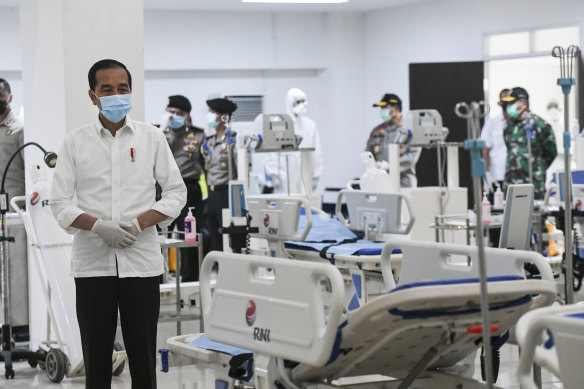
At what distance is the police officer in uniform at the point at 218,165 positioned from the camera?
8250 mm

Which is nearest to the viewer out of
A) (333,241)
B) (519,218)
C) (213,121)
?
(519,218)

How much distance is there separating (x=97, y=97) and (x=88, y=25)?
1533mm

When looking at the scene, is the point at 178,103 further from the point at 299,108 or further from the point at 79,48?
the point at 79,48

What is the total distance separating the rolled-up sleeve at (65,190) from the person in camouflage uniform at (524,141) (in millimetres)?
6135

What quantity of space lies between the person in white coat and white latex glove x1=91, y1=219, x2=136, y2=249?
7.12m

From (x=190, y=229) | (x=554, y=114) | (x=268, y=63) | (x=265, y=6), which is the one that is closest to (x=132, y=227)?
(x=190, y=229)

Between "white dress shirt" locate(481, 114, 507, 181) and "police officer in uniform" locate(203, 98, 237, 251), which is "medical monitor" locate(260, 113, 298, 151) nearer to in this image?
"police officer in uniform" locate(203, 98, 237, 251)

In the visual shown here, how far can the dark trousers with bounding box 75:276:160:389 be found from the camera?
344 centimetres

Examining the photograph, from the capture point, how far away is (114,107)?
345 centimetres

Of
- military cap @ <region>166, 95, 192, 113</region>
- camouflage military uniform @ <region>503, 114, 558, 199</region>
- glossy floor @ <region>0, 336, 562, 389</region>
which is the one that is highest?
military cap @ <region>166, 95, 192, 113</region>

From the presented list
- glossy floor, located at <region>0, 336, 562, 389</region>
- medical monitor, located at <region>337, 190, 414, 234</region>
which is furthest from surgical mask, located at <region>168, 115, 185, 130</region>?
glossy floor, located at <region>0, 336, 562, 389</region>

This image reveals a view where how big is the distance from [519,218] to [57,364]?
257 centimetres

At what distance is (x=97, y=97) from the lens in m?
3.50

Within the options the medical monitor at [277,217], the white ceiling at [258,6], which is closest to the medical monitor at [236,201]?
the medical monitor at [277,217]
